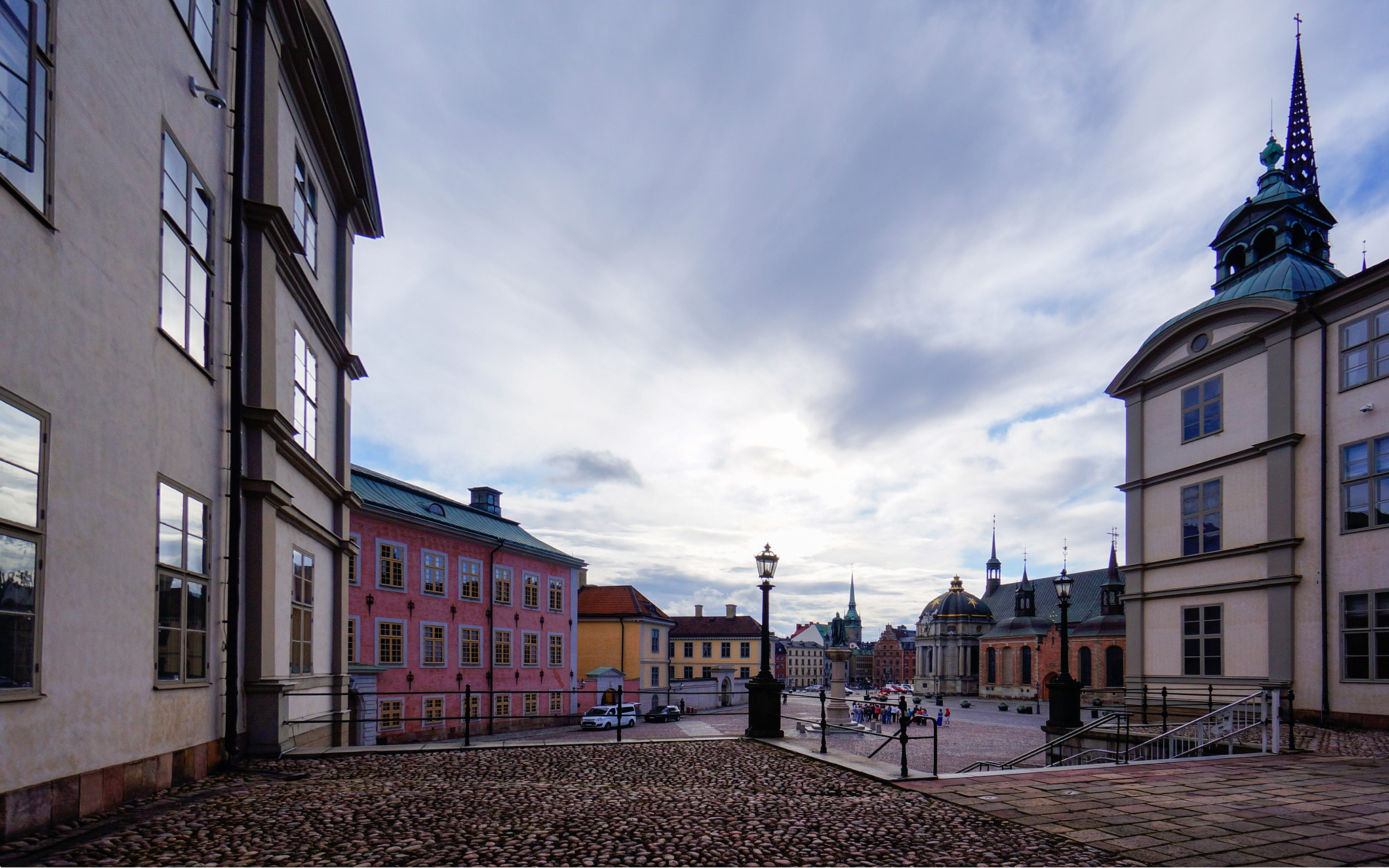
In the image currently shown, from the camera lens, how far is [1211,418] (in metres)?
22.5

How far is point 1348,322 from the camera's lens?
61.0 ft

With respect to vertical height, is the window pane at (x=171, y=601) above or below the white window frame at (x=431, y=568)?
above

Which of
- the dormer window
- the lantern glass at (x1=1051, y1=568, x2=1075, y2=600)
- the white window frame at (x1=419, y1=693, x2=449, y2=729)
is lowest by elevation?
the white window frame at (x1=419, y1=693, x2=449, y2=729)

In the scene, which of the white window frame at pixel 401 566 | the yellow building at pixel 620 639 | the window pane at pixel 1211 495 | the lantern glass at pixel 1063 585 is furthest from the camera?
the yellow building at pixel 620 639

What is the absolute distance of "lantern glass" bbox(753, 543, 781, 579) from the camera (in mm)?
19031

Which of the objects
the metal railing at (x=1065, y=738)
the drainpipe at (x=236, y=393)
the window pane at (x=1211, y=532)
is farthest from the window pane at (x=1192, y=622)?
the drainpipe at (x=236, y=393)

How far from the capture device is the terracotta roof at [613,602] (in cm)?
5781

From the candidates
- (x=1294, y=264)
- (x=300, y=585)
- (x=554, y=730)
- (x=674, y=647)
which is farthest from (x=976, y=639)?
(x=300, y=585)

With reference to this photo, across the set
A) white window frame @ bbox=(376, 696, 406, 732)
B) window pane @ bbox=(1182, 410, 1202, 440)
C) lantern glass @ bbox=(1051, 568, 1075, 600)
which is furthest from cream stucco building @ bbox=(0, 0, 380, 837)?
window pane @ bbox=(1182, 410, 1202, 440)

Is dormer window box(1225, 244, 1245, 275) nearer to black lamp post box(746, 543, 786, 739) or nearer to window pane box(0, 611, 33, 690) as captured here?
black lamp post box(746, 543, 786, 739)

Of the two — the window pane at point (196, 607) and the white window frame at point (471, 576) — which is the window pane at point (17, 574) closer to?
the window pane at point (196, 607)

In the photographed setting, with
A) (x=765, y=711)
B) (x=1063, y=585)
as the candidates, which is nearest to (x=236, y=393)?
(x=765, y=711)

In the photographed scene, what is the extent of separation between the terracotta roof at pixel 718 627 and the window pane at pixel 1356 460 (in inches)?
2892

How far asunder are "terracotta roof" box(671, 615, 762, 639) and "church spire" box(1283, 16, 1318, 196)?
70780 millimetres
